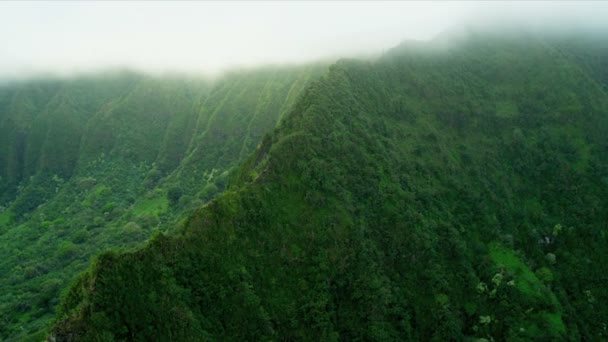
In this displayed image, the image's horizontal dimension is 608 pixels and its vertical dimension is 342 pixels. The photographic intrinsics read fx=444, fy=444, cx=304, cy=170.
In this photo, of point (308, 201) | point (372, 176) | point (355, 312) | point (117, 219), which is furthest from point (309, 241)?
Result: point (117, 219)

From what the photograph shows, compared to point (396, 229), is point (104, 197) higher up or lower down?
lower down

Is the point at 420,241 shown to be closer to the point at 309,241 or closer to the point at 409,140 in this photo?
the point at 309,241

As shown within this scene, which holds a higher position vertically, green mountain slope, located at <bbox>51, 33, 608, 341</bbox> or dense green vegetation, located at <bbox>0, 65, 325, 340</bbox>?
green mountain slope, located at <bbox>51, 33, 608, 341</bbox>

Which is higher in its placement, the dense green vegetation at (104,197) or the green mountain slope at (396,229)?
the green mountain slope at (396,229)

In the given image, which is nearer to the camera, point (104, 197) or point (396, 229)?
point (396, 229)

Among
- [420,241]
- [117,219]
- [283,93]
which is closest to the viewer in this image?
[420,241]

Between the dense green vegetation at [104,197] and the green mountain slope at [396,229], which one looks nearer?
the green mountain slope at [396,229]

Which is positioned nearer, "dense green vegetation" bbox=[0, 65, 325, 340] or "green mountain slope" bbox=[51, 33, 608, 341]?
"green mountain slope" bbox=[51, 33, 608, 341]

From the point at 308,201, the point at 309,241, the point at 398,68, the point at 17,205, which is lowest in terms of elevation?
the point at 17,205
